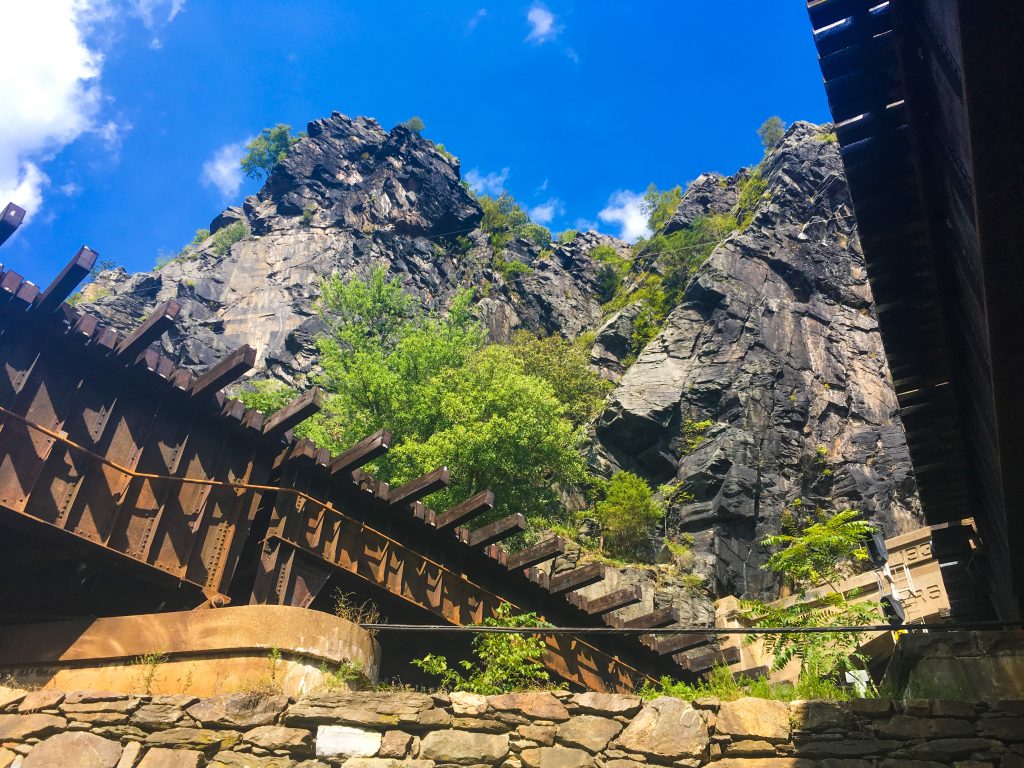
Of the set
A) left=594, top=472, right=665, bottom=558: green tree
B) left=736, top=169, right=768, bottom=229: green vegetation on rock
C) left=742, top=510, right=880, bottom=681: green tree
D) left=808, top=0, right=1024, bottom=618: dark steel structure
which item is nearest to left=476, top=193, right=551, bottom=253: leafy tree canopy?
left=736, top=169, right=768, bottom=229: green vegetation on rock

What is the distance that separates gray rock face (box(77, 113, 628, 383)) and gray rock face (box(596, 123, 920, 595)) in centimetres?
1392

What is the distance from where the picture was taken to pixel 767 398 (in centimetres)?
3538

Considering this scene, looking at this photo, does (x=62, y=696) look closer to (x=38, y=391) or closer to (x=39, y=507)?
(x=39, y=507)

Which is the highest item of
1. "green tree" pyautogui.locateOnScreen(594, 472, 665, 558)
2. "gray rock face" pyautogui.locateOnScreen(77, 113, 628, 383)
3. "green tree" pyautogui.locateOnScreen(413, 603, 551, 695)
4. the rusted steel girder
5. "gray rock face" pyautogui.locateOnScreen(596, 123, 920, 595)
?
"gray rock face" pyautogui.locateOnScreen(77, 113, 628, 383)

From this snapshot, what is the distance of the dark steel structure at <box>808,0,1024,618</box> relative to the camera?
9.39 feet

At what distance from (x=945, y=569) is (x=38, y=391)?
9879 mm

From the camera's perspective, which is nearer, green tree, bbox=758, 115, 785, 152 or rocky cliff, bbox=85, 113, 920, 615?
rocky cliff, bbox=85, 113, 920, 615

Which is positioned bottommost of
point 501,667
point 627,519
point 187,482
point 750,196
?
point 501,667

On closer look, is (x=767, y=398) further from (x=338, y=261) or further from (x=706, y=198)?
(x=706, y=198)

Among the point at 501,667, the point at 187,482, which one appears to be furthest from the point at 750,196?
the point at 187,482

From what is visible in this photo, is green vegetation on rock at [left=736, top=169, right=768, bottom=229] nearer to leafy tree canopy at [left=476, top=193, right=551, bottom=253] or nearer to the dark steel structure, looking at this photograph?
leafy tree canopy at [left=476, top=193, right=551, bottom=253]

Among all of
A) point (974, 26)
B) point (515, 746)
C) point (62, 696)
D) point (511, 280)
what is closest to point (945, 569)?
point (515, 746)

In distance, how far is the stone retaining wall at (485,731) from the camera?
19.3 ft

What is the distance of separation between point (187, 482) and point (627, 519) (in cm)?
2062
